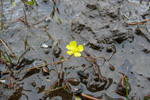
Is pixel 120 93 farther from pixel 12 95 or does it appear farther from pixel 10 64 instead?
pixel 10 64

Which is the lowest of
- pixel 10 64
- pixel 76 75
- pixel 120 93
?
pixel 120 93

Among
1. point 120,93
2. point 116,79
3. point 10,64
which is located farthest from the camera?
point 10,64

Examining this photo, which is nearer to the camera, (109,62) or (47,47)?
(109,62)

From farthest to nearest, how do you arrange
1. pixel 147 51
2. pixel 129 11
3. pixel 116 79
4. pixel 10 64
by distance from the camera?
pixel 129 11, pixel 147 51, pixel 10 64, pixel 116 79

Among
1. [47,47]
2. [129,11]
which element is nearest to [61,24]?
[47,47]

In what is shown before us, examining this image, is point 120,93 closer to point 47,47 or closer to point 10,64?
point 47,47

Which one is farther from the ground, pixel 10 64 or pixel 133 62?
pixel 10 64
